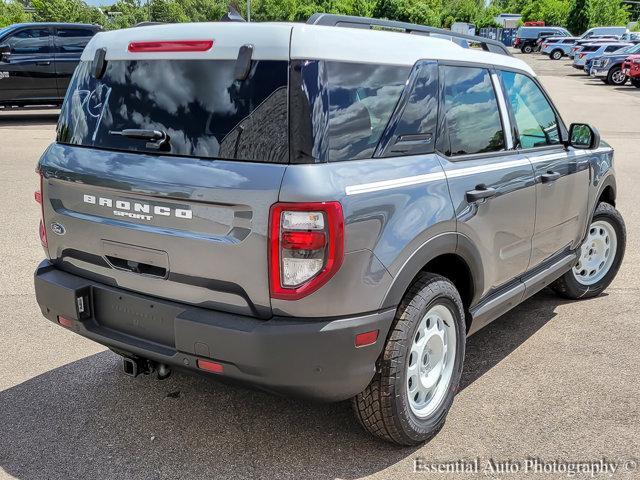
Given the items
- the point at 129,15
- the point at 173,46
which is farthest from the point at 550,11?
the point at 173,46

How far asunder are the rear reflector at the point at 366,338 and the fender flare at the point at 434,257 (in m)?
0.12

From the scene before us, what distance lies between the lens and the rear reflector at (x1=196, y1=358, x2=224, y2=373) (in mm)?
2793

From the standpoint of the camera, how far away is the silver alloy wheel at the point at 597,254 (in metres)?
5.34

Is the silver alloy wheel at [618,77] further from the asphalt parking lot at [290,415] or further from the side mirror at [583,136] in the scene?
the side mirror at [583,136]

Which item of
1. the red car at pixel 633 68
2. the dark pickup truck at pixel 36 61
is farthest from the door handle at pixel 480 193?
the red car at pixel 633 68

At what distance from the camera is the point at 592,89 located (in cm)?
2805

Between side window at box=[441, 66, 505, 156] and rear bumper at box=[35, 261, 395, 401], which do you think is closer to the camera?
rear bumper at box=[35, 261, 395, 401]

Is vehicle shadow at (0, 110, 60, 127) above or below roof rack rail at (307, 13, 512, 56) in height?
below

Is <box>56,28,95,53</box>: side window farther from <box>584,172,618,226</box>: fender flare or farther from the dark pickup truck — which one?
<box>584,172,618,226</box>: fender flare

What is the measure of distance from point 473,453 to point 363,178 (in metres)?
1.44

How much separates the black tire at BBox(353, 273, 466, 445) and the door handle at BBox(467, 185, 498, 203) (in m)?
0.44

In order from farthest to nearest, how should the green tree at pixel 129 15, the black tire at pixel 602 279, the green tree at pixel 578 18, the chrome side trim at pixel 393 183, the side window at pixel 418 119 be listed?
the green tree at pixel 129 15
the green tree at pixel 578 18
the black tire at pixel 602 279
the side window at pixel 418 119
the chrome side trim at pixel 393 183

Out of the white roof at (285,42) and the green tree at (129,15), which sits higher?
the white roof at (285,42)

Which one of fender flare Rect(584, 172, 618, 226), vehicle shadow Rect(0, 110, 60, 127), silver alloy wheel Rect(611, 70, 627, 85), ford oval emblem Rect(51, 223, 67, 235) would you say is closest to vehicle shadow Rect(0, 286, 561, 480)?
ford oval emblem Rect(51, 223, 67, 235)
